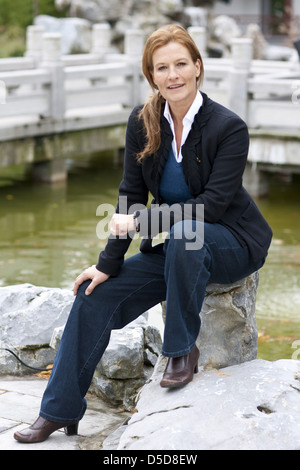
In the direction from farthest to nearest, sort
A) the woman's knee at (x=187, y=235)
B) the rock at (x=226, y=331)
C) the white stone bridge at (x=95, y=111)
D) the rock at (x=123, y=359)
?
the white stone bridge at (x=95, y=111) < the rock at (x=123, y=359) < the rock at (x=226, y=331) < the woman's knee at (x=187, y=235)

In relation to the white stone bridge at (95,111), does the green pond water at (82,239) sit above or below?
below

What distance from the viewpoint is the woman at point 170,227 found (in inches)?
130

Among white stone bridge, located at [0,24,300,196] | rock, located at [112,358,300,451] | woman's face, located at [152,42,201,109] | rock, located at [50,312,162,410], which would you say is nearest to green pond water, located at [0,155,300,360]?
white stone bridge, located at [0,24,300,196]

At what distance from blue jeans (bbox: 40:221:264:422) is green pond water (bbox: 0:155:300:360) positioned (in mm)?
2174

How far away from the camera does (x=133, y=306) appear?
3.54 meters

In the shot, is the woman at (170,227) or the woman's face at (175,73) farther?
the woman's face at (175,73)

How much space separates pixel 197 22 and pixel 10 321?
19.3 m

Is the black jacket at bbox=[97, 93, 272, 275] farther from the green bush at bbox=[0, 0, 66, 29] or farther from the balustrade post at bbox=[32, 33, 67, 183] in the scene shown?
the green bush at bbox=[0, 0, 66, 29]

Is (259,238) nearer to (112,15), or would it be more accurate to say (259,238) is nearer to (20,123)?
(20,123)

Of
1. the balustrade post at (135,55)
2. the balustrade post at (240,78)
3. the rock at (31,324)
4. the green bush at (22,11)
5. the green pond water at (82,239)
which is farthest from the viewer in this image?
the green bush at (22,11)

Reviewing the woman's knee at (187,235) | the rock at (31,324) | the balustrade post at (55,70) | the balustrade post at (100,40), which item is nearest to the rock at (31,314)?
the rock at (31,324)

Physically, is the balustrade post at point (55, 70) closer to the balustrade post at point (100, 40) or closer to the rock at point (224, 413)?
the balustrade post at point (100, 40)

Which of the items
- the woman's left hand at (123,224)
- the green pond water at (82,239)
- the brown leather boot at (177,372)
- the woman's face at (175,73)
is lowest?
the green pond water at (82,239)
